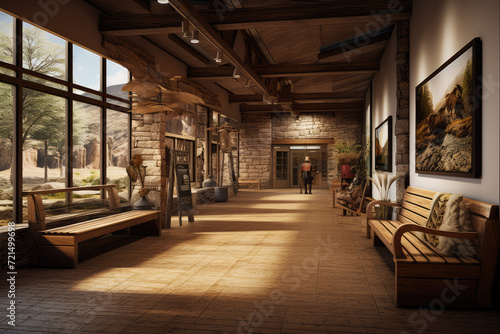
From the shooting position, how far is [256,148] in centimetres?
1720

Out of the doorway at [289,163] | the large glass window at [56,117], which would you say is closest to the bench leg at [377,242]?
the large glass window at [56,117]

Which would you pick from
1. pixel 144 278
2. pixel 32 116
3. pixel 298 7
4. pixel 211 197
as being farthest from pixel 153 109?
pixel 211 197

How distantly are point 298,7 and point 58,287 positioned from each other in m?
4.24

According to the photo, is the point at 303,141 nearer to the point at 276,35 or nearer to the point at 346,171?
the point at 346,171

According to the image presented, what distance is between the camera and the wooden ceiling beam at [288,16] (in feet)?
16.9

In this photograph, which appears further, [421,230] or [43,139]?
[43,139]

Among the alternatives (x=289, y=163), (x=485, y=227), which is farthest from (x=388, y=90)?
(x=289, y=163)

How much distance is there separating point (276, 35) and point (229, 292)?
17.9 feet

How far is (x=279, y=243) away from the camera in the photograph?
5.41 meters

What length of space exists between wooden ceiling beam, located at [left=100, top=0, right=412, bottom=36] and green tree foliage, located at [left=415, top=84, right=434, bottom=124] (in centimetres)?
103

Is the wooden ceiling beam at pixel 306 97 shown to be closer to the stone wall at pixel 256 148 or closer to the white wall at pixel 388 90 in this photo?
the white wall at pixel 388 90

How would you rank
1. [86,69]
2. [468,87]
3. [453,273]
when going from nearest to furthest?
1. [453,273]
2. [468,87]
3. [86,69]

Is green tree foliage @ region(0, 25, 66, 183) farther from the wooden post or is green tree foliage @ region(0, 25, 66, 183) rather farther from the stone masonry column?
the stone masonry column

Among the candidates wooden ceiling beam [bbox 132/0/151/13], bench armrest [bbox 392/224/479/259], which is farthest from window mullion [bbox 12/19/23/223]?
bench armrest [bbox 392/224/479/259]
